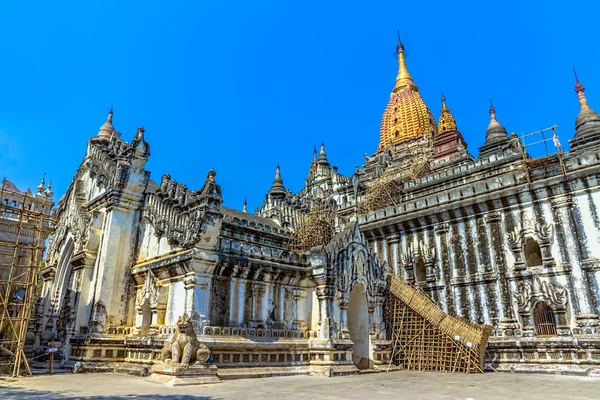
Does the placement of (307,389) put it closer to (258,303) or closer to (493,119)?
(258,303)

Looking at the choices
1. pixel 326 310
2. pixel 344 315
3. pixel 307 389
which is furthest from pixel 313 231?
pixel 307 389

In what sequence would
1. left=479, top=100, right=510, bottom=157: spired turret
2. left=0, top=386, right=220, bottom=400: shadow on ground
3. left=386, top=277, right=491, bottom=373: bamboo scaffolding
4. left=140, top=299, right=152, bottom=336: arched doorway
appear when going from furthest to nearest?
left=479, top=100, right=510, bottom=157: spired turret, left=386, top=277, right=491, bottom=373: bamboo scaffolding, left=140, top=299, right=152, bottom=336: arched doorway, left=0, top=386, right=220, bottom=400: shadow on ground

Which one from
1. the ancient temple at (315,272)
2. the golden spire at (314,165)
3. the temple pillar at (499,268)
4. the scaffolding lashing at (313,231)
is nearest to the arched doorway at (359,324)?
the ancient temple at (315,272)

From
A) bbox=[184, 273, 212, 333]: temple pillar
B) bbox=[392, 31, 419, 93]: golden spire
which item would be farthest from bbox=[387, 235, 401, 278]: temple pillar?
bbox=[392, 31, 419, 93]: golden spire

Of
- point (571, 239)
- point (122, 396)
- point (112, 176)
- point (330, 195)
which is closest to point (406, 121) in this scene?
point (330, 195)

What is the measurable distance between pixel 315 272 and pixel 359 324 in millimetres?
3792

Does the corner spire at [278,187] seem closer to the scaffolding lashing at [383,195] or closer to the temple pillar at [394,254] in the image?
the scaffolding lashing at [383,195]

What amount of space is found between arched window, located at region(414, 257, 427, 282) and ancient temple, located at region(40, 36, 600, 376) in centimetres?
12

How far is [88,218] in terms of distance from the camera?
23.0 metres

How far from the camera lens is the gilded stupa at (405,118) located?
63969 mm

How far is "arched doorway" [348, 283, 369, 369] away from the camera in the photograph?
67.5 ft

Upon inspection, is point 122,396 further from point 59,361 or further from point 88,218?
point 88,218

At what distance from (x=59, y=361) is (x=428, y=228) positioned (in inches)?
809

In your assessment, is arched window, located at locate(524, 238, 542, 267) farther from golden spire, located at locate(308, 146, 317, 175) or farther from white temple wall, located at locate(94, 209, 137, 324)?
golden spire, located at locate(308, 146, 317, 175)
